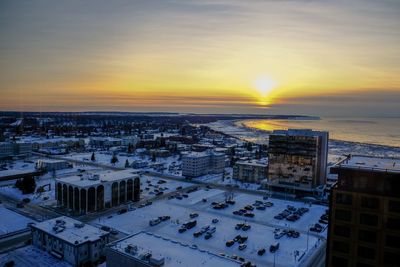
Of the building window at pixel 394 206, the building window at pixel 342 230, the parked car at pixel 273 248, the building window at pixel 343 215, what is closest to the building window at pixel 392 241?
the building window at pixel 394 206

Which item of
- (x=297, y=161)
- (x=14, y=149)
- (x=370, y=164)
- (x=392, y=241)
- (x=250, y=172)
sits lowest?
(x=14, y=149)

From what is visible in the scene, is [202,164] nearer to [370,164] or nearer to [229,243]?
[229,243]

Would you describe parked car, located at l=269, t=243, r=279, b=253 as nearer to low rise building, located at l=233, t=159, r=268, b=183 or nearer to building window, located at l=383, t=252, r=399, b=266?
building window, located at l=383, t=252, r=399, b=266

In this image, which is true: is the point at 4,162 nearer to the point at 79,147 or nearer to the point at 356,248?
the point at 79,147

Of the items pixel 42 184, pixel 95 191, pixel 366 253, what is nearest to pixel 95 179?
pixel 95 191

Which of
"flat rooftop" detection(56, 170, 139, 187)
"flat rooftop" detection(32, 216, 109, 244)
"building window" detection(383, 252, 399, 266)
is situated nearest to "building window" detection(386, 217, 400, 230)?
"building window" detection(383, 252, 399, 266)
